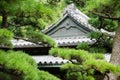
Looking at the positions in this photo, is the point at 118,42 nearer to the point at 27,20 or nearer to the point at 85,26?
the point at 27,20

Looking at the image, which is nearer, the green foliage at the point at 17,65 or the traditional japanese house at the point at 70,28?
the green foliage at the point at 17,65

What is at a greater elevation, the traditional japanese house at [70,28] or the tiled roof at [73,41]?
the traditional japanese house at [70,28]

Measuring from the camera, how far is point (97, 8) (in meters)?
6.77

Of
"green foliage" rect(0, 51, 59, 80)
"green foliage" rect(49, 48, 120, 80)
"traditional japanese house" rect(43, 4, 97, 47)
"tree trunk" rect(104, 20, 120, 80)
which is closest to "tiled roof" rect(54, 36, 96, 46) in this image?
"traditional japanese house" rect(43, 4, 97, 47)

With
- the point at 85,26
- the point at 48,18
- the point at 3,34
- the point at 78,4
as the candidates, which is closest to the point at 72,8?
the point at 85,26

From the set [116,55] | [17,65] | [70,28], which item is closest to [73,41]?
[70,28]

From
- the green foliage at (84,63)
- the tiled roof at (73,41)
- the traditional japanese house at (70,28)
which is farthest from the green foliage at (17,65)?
the traditional japanese house at (70,28)

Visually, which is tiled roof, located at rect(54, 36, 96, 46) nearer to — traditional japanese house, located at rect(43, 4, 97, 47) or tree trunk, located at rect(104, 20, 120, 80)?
traditional japanese house, located at rect(43, 4, 97, 47)

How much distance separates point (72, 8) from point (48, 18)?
495 cm

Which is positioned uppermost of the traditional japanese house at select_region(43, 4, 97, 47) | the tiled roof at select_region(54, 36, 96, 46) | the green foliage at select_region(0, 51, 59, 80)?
the traditional japanese house at select_region(43, 4, 97, 47)

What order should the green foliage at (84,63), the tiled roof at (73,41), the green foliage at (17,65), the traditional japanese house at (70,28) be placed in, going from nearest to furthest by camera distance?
1. the green foliage at (17,65)
2. the green foliage at (84,63)
3. the tiled roof at (73,41)
4. the traditional japanese house at (70,28)

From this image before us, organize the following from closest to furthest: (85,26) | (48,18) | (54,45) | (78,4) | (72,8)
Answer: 1. (48,18)
2. (54,45)
3. (85,26)
4. (72,8)
5. (78,4)

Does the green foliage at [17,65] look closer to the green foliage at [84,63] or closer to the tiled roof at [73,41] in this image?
the green foliage at [84,63]

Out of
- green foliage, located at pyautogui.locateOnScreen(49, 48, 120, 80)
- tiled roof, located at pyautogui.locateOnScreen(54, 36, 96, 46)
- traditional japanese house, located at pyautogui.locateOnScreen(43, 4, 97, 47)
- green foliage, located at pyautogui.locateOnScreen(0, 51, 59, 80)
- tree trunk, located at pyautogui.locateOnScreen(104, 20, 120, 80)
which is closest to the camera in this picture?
green foliage, located at pyautogui.locateOnScreen(0, 51, 59, 80)
